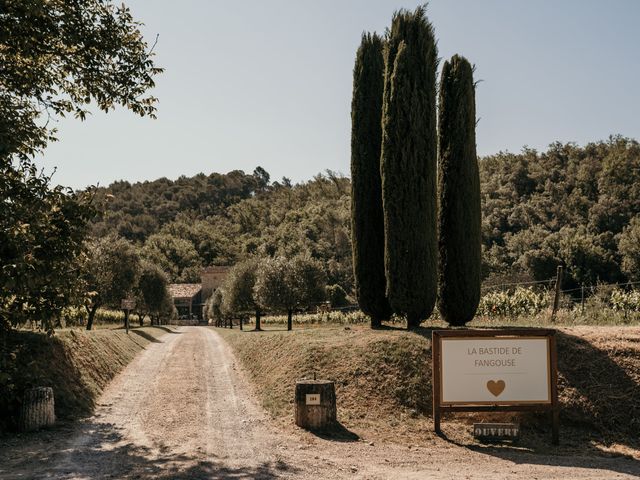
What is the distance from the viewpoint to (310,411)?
32.8 ft

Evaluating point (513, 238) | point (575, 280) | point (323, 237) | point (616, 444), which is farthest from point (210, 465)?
point (323, 237)

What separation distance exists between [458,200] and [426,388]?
19.7 ft

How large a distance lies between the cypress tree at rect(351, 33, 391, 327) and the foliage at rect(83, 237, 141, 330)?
22.9m

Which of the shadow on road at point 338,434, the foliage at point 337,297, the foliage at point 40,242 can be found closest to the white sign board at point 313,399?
the shadow on road at point 338,434

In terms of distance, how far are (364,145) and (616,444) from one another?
413 inches

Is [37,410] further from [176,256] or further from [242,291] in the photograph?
[176,256]

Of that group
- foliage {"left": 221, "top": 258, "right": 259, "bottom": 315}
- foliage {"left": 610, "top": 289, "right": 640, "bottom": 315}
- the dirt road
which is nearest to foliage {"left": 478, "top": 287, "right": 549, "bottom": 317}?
foliage {"left": 610, "top": 289, "right": 640, "bottom": 315}

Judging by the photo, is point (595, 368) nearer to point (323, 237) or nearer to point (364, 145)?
point (364, 145)

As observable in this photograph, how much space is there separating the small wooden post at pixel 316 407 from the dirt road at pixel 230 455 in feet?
1.15

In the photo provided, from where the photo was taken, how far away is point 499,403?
9875mm

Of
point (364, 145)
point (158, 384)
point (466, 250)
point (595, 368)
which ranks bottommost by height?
point (158, 384)

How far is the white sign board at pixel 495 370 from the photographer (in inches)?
389

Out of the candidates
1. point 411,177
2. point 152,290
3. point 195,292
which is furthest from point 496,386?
point 195,292

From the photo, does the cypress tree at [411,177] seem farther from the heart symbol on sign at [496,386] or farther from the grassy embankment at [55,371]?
the grassy embankment at [55,371]
